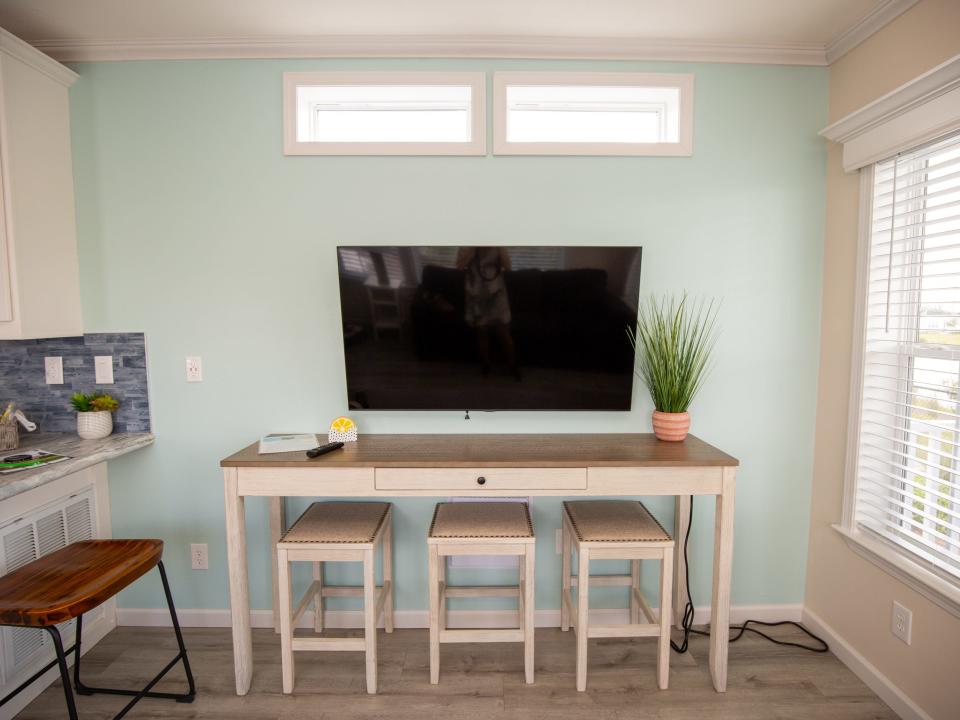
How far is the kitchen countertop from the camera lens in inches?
65.3

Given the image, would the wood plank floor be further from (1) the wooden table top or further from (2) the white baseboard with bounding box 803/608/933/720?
(1) the wooden table top

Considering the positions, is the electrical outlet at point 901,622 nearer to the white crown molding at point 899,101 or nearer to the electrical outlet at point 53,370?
the white crown molding at point 899,101

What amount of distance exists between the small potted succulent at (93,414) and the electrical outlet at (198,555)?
0.65m

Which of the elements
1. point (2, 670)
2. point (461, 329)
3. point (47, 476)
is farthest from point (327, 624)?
point (461, 329)

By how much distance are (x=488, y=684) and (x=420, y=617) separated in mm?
487

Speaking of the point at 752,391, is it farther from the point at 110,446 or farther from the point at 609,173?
the point at 110,446

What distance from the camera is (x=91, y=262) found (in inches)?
86.3

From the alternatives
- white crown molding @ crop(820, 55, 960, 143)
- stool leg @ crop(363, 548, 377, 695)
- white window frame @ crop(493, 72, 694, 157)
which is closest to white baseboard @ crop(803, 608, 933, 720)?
stool leg @ crop(363, 548, 377, 695)

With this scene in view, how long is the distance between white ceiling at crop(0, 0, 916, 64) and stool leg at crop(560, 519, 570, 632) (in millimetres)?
2121

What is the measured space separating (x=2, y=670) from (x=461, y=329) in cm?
206

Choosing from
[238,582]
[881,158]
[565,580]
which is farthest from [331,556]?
[881,158]

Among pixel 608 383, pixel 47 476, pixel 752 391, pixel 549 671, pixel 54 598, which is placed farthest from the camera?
pixel 752 391

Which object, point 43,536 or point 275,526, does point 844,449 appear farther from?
point 43,536

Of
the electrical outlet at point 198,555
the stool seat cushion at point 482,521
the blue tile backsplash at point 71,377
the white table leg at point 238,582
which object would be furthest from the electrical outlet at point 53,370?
the stool seat cushion at point 482,521
